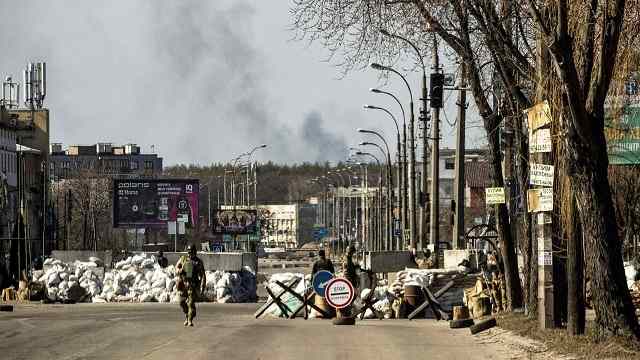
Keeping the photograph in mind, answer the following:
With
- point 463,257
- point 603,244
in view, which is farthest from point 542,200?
point 463,257

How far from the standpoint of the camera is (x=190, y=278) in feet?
99.6

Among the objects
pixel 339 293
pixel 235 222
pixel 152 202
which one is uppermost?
pixel 152 202

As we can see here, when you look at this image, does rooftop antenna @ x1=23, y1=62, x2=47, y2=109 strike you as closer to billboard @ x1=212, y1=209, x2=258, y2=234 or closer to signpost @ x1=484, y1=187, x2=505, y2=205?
billboard @ x1=212, y1=209, x2=258, y2=234

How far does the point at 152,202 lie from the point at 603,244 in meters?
70.3

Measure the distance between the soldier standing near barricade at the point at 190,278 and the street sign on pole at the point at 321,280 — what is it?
8.53 ft

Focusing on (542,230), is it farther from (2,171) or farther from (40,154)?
(40,154)

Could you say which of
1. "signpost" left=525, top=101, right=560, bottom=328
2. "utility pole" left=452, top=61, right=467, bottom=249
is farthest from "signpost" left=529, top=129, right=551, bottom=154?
"utility pole" left=452, top=61, right=467, bottom=249

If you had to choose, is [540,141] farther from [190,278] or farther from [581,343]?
[190,278]

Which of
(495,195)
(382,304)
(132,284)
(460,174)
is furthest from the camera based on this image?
(132,284)

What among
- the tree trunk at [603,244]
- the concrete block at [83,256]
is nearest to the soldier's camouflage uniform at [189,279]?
the tree trunk at [603,244]

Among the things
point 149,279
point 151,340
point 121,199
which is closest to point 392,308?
point 151,340

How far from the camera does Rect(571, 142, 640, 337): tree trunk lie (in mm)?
19391

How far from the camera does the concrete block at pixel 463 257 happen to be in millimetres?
46406

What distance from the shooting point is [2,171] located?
317ft
